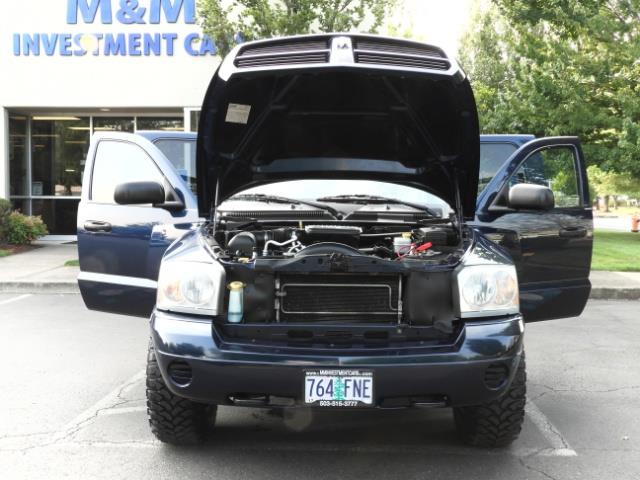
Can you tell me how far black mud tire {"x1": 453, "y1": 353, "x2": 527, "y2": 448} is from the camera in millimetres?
3576

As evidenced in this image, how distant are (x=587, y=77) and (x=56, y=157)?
13.0 metres

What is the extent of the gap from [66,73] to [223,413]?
40.9 feet

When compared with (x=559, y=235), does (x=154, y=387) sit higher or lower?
lower

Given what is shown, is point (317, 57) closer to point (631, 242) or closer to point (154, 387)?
point (154, 387)

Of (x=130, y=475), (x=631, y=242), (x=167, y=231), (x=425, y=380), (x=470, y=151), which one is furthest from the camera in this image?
(x=631, y=242)

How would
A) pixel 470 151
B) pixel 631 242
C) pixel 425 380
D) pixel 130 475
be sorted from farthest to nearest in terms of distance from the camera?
1. pixel 631 242
2. pixel 470 151
3. pixel 130 475
4. pixel 425 380

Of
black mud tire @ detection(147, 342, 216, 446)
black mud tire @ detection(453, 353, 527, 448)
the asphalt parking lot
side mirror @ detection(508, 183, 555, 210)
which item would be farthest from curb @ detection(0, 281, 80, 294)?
black mud tire @ detection(453, 353, 527, 448)

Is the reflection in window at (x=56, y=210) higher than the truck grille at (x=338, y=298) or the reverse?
the reverse

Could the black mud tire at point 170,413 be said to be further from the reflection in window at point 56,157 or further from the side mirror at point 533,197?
the reflection in window at point 56,157

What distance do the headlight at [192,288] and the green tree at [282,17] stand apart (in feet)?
31.6

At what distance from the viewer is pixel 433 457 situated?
11.9 feet

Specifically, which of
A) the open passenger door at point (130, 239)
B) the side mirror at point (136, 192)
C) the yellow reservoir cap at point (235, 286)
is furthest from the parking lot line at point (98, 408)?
the yellow reservoir cap at point (235, 286)

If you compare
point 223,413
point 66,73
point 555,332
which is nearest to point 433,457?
point 223,413

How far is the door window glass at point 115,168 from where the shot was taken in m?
5.34
